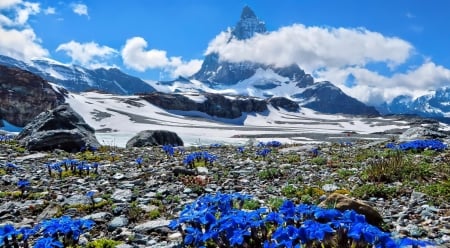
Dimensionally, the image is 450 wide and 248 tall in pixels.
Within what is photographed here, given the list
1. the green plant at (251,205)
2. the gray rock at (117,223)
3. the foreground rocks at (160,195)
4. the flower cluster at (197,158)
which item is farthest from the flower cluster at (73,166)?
the green plant at (251,205)

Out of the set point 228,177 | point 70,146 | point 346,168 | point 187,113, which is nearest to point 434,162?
point 346,168

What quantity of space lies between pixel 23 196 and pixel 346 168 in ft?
28.7

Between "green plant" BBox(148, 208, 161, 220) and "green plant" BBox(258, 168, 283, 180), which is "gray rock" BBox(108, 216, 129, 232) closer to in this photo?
"green plant" BBox(148, 208, 161, 220)

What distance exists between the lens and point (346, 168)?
13492 millimetres

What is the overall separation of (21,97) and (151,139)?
99.2 m

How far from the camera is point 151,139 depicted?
95.8 feet

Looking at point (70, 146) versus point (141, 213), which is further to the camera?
point (70, 146)

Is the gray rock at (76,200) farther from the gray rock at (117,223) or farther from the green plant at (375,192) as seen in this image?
the green plant at (375,192)

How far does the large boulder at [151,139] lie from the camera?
28.5 m

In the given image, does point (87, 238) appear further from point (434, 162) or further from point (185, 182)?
point (434, 162)

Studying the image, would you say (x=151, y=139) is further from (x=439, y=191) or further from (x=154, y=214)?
(x=439, y=191)

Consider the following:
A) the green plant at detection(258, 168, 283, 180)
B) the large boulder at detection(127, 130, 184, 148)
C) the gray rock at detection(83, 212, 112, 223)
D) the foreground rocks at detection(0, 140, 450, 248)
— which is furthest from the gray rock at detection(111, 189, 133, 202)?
the large boulder at detection(127, 130, 184, 148)

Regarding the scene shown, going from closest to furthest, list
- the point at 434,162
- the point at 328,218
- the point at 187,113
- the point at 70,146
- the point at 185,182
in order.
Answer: the point at 328,218 < the point at 185,182 < the point at 434,162 < the point at 70,146 < the point at 187,113

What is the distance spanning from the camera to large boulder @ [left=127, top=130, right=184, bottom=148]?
93.7 feet
